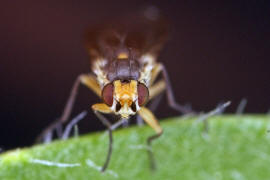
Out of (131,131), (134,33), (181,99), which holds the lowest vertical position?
(181,99)

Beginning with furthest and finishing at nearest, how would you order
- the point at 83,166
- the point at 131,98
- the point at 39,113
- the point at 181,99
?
the point at 181,99 < the point at 39,113 < the point at 131,98 < the point at 83,166

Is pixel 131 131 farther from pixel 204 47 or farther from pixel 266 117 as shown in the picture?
pixel 204 47

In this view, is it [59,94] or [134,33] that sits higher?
[134,33]

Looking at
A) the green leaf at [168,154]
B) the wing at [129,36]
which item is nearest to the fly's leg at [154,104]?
the green leaf at [168,154]

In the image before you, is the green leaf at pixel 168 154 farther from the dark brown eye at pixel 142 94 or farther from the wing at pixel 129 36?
the wing at pixel 129 36

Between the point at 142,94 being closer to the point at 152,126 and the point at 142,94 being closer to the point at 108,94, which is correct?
the point at 108,94

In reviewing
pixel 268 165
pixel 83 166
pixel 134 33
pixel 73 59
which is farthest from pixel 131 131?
pixel 73 59

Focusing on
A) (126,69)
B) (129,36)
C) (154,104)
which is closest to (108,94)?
(126,69)

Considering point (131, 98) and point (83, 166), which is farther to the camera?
point (131, 98)
